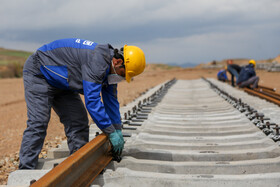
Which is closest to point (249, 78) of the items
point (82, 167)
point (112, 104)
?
point (112, 104)

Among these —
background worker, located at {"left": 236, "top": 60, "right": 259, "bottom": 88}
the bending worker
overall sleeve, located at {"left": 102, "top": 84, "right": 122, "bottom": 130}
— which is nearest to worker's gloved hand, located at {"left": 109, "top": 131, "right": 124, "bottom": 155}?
the bending worker

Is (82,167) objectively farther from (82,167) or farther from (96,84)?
(96,84)

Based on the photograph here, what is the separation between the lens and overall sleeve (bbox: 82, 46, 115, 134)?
2.85m

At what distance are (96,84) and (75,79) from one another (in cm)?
40

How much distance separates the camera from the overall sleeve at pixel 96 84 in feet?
9.34

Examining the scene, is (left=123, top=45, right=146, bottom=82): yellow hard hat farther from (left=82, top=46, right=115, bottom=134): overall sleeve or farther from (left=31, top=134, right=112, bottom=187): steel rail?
(left=31, top=134, right=112, bottom=187): steel rail

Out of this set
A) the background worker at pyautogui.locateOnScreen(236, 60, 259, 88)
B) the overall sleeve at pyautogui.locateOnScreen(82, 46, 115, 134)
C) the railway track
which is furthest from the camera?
the background worker at pyautogui.locateOnScreen(236, 60, 259, 88)

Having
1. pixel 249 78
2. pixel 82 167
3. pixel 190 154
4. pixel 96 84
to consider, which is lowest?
pixel 190 154

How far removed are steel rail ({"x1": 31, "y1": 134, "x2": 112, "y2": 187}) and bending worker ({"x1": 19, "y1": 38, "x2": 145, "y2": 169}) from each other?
0.14 meters

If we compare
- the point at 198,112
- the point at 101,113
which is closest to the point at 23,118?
the point at 198,112

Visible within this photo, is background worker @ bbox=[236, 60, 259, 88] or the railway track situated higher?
background worker @ bbox=[236, 60, 259, 88]

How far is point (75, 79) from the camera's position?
3174 millimetres

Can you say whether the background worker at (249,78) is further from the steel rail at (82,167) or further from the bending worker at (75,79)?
the steel rail at (82,167)

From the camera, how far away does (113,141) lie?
2992 mm
